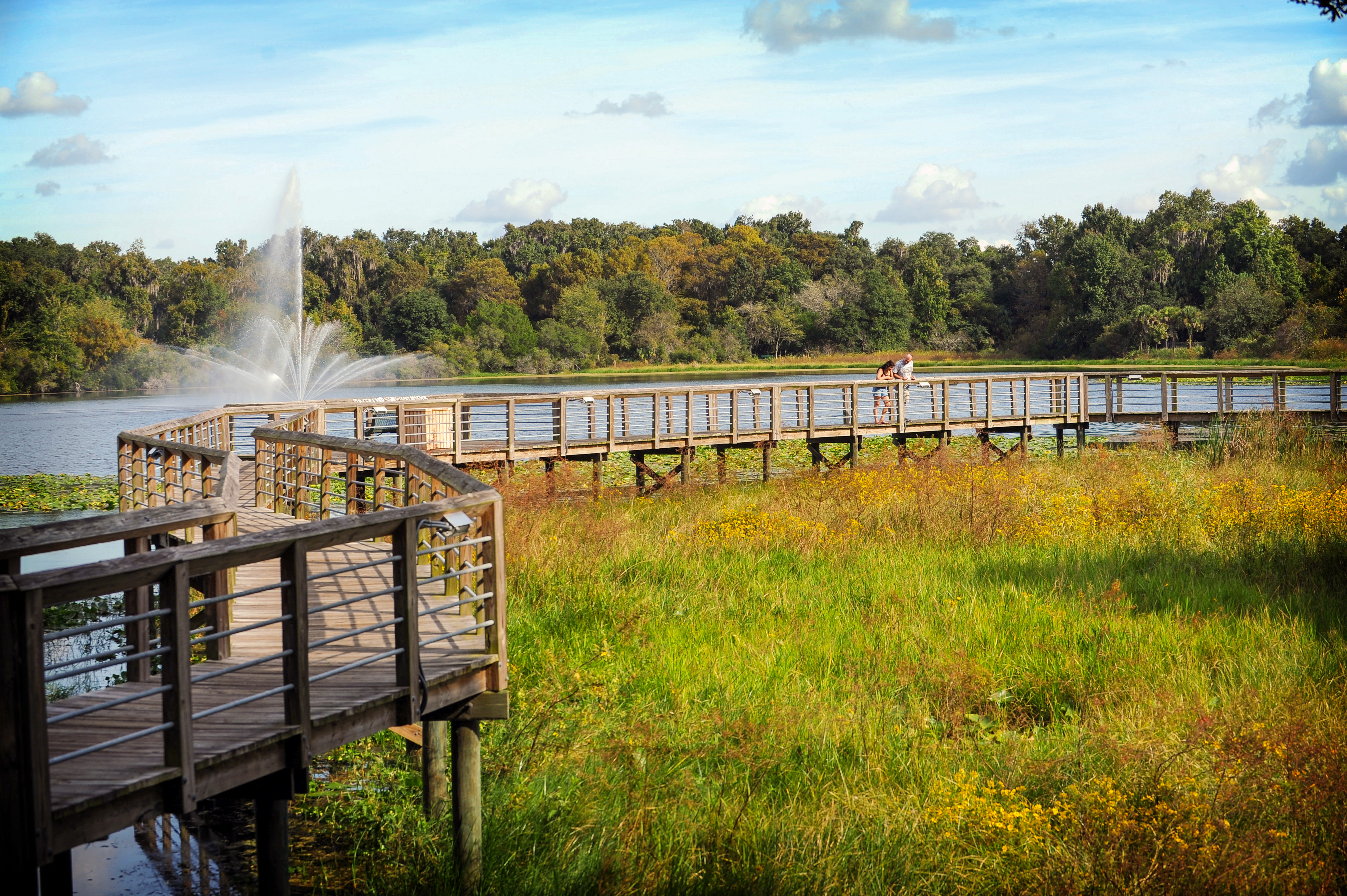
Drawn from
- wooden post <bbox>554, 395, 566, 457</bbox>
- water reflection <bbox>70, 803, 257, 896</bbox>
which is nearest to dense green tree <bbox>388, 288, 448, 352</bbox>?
wooden post <bbox>554, 395, 566, 457</bbox>

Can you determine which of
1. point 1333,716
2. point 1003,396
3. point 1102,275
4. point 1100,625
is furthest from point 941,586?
point 1102,275

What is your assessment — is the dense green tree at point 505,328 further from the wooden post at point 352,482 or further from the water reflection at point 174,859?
the water reflection at point 174,859

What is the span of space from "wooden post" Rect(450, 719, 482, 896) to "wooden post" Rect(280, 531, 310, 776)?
1.31 metres

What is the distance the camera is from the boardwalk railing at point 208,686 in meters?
3.88

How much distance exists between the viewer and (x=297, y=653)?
502 cm

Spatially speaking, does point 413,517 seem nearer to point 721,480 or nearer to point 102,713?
point 102,713

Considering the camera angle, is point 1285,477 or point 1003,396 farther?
point 1003,396

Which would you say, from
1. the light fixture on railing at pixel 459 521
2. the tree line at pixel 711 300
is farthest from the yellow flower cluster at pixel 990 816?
the tree line at pixel 711 300

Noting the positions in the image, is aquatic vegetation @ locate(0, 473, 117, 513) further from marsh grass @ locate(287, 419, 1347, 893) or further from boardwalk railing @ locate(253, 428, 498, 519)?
marsh grass @ locate(287, 419, 1347, 893)

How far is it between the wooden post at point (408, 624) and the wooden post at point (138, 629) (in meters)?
1.27

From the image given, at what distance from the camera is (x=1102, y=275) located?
2761 inches

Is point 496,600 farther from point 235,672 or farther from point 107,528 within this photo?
point 107,528

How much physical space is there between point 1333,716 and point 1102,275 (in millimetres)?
67888

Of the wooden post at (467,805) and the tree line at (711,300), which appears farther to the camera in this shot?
the tree line at (711,300)
